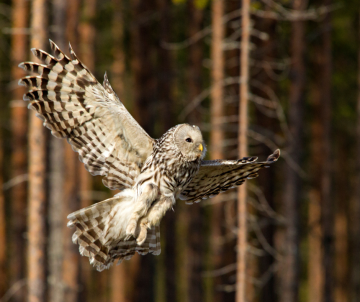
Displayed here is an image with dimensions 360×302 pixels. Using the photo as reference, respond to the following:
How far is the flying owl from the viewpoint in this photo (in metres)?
6.23

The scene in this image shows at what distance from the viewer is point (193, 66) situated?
1659cm

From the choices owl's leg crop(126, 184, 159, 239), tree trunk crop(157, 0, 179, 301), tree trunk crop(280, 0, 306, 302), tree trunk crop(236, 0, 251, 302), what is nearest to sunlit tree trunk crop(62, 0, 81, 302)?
tree trunk crop(157, 0, 179, 301)

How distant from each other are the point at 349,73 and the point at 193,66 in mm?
5627

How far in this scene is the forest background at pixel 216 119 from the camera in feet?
34.1

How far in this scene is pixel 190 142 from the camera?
6348 millimetres

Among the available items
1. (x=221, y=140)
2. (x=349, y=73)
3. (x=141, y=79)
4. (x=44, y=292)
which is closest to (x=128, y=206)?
(x=44, y=292)

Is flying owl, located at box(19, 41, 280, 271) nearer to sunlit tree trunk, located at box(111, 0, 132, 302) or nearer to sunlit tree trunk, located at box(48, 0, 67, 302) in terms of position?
sunlit tree trunk, located at box(48, 0, 67, 302)

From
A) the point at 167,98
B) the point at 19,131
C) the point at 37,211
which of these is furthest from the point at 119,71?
the point at 37,211

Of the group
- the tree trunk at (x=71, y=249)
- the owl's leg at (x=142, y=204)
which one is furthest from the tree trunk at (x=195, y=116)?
the owl's leg at (x=142, y=204)

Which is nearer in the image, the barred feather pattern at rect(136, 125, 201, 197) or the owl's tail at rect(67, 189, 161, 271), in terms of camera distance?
the barred feather pattern at rect(136, 125, 201, 197)

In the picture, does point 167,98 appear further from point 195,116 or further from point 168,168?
point 168,168

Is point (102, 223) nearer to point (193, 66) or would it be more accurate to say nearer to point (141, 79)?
point (141, 79)

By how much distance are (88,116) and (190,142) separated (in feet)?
4.15

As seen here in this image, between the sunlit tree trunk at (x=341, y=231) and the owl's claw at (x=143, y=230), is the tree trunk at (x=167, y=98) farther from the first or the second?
the owl's claw at (x=143, y=230)
